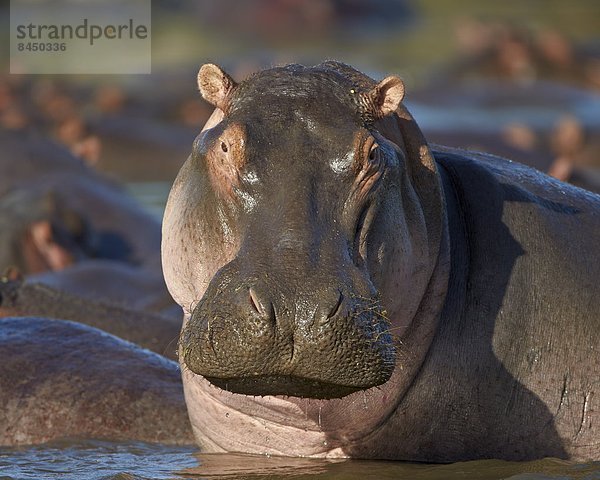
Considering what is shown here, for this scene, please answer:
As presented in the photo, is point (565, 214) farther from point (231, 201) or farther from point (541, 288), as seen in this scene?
point (231, 201)

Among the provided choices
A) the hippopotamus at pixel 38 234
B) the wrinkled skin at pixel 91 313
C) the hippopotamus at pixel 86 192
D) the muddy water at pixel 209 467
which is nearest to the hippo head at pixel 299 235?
the muddy water at pixel 209 467

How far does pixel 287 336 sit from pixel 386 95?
1133mm

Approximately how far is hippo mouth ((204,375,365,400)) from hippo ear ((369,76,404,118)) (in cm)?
102

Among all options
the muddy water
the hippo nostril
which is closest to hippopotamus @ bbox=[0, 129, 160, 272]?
the muddy water

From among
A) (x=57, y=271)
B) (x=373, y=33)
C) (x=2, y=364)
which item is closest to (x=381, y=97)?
(x=2, y=364)

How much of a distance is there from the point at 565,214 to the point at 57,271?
17.5 feet

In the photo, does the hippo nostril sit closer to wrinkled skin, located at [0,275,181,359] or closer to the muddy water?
the muddy water

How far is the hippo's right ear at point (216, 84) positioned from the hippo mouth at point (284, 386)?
106 cm

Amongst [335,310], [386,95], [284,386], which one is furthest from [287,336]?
[386,95]

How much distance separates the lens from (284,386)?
189 inches

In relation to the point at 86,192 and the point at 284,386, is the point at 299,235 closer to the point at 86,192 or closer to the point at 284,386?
the point at 284,386

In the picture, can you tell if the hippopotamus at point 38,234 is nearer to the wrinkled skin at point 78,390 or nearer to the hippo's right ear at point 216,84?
the wrinkled skin at point 78,390

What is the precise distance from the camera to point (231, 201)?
16.6ft

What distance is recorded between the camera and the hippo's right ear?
5434 mm
